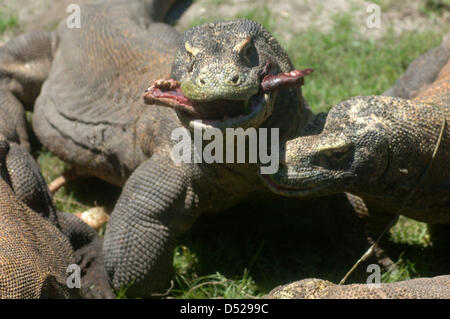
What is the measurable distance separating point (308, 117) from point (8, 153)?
6.85ft

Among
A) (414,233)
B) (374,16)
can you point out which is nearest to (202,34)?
(414,233)

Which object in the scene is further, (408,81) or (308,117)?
(408,81)

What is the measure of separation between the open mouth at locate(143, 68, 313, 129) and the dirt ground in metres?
3.39

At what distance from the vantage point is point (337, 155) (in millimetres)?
3596

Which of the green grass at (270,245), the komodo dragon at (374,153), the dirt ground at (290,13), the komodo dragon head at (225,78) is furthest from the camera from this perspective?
the dirt ground at (290,13)

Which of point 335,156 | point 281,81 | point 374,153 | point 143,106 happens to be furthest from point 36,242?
point 374,153

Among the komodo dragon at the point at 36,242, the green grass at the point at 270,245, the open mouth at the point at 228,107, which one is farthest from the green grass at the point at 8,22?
the open mouth at the point at 228,107

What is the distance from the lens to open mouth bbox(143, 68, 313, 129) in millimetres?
3563

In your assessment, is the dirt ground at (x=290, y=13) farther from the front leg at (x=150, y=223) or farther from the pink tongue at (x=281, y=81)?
the pink tongue at (x=281, y=81)

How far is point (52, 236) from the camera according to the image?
4422mm

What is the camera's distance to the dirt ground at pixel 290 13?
7.03m

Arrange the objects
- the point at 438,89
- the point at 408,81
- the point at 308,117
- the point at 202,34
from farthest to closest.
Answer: the point at 408,81, the point at 308,117, the point at 438,89, the point at 202,34

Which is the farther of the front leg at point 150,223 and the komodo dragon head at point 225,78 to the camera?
the front leg at point 150,223
